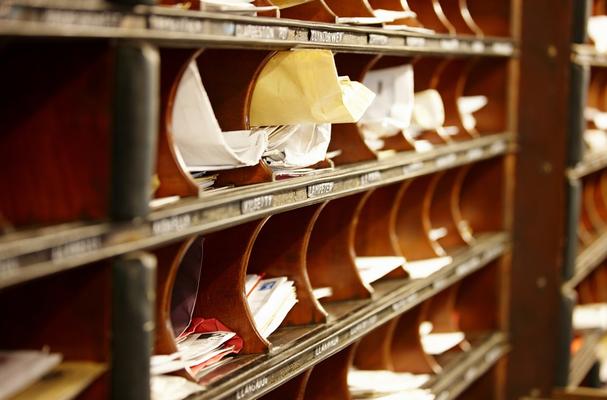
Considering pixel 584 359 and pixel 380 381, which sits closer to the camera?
pixel 380 381

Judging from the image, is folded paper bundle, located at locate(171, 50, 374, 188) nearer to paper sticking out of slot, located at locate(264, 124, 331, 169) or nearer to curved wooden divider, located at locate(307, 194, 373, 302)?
paper sticking out of slot, located at locate(264, 124, 331, 169)

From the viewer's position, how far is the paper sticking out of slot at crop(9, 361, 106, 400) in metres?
1.47

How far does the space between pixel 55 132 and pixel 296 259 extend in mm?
983

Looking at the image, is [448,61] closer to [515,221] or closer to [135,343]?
[515,221]

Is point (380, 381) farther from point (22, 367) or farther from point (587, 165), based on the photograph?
point (587, 165)

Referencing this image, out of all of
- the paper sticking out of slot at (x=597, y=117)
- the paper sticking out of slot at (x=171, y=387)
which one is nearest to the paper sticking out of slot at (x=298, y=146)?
the paper sticking out of slot at (x=171, y=387)

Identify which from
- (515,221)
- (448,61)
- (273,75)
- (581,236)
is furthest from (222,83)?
(581,236)

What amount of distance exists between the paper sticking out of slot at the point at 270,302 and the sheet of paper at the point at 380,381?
52 centimetres

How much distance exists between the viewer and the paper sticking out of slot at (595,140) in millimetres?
4509

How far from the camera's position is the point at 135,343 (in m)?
1.55

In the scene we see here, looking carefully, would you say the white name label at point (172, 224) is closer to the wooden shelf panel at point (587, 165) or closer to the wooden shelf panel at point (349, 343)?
the wooden shelf panel at point (349, 343)

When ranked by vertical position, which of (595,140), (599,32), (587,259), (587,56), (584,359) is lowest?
(584,359)

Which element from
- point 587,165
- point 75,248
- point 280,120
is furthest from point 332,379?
point 587,165

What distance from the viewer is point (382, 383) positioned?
2844mm
